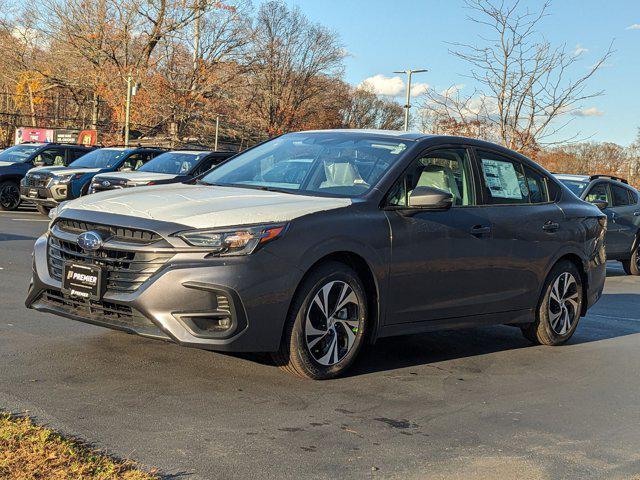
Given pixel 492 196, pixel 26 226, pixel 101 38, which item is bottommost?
pixel 26 226

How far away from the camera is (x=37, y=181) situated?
1925cm

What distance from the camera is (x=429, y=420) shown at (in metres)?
Result: 4.84

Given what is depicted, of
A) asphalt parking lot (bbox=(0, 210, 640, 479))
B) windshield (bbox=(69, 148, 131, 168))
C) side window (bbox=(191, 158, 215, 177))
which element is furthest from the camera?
windshield (bbox=(69, 148, 131, 168))

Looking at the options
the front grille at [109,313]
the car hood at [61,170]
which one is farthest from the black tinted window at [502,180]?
the car hood at [61,170]

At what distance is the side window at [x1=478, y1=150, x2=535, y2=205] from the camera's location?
22.3 ft

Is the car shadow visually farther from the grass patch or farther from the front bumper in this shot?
the grass patch

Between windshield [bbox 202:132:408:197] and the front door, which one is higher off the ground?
windshield [bbox 202:132:408:197]

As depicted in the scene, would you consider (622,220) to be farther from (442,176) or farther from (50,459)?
(50,459)

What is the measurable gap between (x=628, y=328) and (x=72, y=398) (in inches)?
240

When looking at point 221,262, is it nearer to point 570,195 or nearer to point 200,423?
point 200,423

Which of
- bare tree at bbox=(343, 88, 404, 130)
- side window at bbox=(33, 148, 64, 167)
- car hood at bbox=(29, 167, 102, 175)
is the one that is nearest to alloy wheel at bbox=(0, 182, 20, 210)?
side window at bbox=(33, 148, 64, 167)

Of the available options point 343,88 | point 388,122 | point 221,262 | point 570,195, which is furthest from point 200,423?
point 388,122

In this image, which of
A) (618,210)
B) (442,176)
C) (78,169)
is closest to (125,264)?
(442,176)

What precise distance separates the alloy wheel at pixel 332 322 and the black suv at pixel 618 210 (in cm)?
1019
